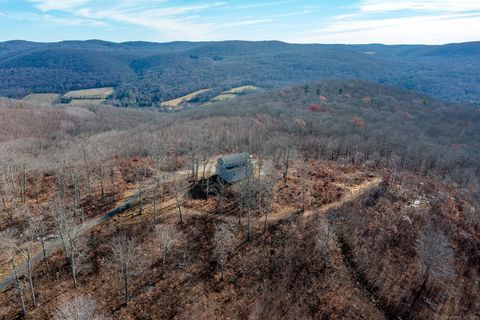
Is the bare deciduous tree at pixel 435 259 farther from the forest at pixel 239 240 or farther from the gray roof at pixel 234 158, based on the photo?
the gray roof at pixel 234 158

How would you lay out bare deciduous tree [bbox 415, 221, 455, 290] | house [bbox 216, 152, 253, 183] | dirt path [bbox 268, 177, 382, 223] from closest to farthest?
bare deciduous tree [bbox 415, 221, 455, 290], dirt path [bbox 268, 177, 382, 223], house [bbox 216, 152, 253, 183]

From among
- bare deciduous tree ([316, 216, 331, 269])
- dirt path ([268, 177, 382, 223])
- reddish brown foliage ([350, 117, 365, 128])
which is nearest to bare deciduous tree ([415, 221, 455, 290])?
bare deciduous tree ([316, 216, 331, 269])

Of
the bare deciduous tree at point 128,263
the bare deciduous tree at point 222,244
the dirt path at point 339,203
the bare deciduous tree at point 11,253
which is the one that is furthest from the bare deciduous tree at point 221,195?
the bare deciduous tree at point 11,253

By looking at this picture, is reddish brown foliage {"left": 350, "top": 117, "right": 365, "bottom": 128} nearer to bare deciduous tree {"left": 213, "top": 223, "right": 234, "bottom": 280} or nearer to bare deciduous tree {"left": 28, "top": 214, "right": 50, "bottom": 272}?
bare deciduous tree {"left": 213, "top": 223, "right": 234, "bottom": 280}

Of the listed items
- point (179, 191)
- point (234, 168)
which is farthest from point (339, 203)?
point (179, 191)

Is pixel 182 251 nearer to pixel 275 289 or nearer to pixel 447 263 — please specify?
pixel 275 289

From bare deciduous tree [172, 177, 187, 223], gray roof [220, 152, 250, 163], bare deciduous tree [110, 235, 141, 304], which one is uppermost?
gray roof [220, 152, 250, 163]
